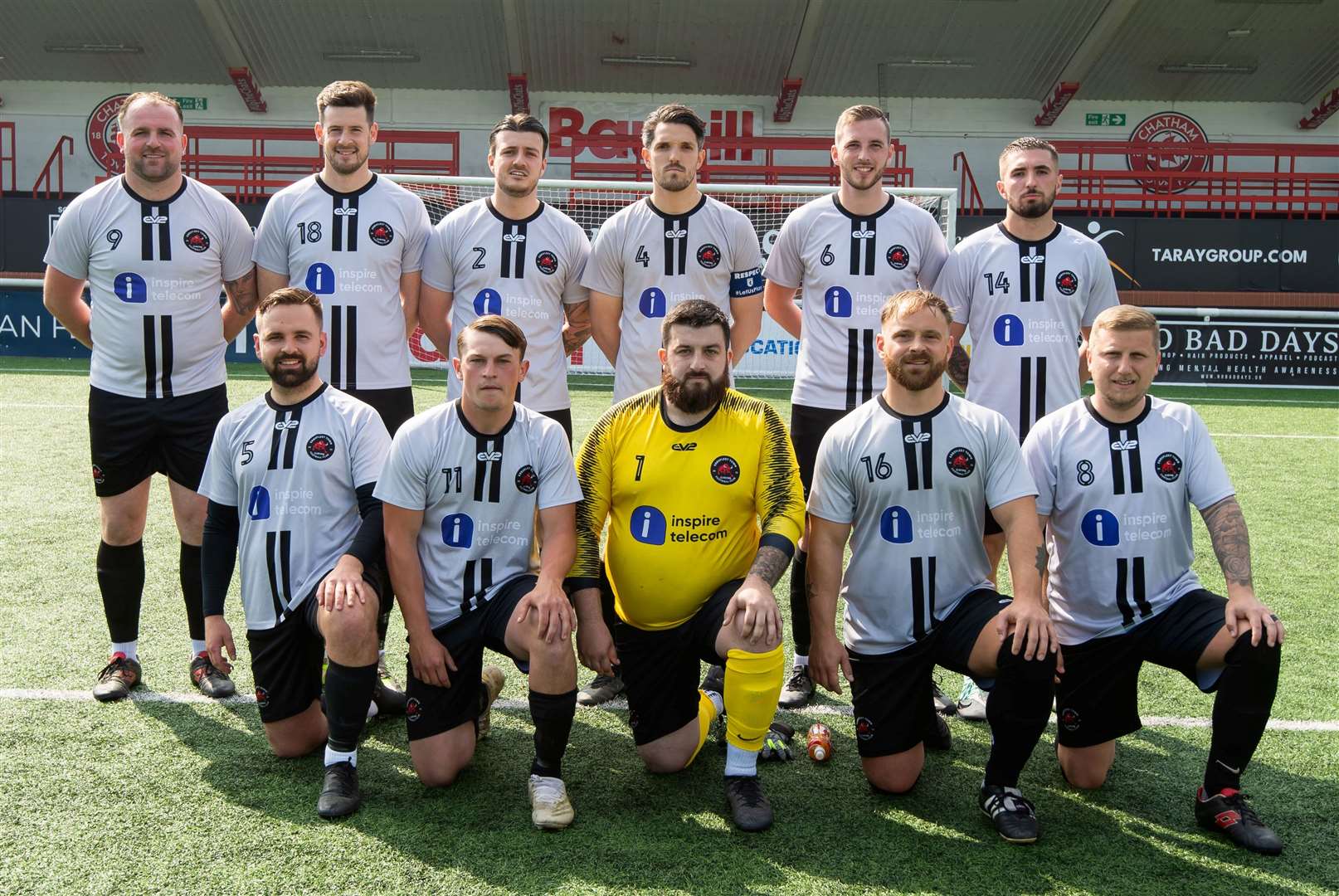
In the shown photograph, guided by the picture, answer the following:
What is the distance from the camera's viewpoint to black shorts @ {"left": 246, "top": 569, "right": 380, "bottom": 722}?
129 inches

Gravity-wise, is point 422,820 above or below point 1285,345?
below

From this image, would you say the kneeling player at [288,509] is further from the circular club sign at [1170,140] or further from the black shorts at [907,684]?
the circular club sign at [1170,140]

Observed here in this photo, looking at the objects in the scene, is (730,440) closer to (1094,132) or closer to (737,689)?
(737,689)

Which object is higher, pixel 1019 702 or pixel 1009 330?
pixel 1009 330

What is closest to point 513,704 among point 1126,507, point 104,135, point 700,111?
point 1126,507

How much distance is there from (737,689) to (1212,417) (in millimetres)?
9235

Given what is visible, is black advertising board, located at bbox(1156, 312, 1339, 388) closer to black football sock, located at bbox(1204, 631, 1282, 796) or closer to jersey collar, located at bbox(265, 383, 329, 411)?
black football sock, located at bbox(1204, 631, 1282, 796)

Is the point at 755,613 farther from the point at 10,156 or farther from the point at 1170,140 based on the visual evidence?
the point at 10,156

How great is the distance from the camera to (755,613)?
116 inches

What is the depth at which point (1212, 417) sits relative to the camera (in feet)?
34.8

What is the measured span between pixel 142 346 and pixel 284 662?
4.60 feet

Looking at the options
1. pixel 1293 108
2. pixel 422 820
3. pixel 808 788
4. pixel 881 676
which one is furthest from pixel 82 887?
pixel 1293 108

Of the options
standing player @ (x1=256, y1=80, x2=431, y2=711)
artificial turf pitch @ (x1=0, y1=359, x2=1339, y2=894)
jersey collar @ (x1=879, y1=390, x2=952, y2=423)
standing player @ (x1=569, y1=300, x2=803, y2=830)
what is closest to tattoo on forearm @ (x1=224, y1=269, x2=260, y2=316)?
standing player @ (x1=256, y1=80, x2=431, y2=711)

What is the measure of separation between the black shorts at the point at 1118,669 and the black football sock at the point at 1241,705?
0.13m
